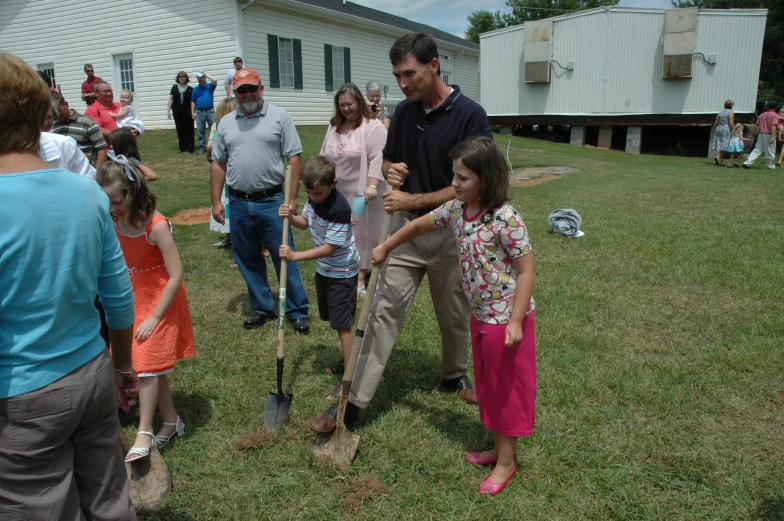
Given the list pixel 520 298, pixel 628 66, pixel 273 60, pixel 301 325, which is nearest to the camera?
pixel 520 298

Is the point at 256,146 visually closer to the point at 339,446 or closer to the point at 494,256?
the point at 339,446

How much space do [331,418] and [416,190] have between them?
56.1 inches

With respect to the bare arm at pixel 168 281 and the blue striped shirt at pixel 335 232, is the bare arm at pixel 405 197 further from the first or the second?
the bare arm at pixel 168 281

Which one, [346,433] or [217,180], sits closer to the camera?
[346,433]

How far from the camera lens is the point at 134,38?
19656 millimetres

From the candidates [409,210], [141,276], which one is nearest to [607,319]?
[409,210]

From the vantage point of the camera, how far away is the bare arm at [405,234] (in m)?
3.17

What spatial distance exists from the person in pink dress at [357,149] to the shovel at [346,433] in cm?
201

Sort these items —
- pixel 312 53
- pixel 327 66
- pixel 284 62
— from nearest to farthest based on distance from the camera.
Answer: pixel 284 62
pixel 312 53
pixel 327 66

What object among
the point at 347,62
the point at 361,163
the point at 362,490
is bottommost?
the point at 362,490

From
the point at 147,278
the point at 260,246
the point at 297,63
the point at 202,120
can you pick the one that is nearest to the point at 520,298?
the point at 147,278

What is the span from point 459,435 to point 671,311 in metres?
2.88

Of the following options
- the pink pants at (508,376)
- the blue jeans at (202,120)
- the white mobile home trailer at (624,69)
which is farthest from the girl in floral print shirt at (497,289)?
the white mobile home trailer at (624,69)

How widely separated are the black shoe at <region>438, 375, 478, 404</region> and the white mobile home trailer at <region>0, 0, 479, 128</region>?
16.2m
